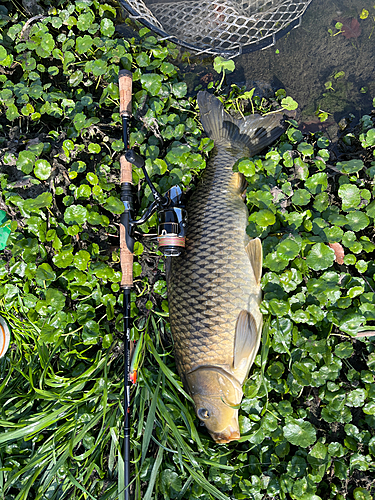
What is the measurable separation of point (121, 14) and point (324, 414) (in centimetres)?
401

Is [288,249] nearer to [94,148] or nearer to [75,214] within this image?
[75,214]

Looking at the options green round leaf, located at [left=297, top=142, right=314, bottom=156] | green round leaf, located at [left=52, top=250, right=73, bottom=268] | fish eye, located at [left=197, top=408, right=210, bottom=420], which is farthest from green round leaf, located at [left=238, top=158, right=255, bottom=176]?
fish eye, located at [left=197, top=408, right=210, bottom=420]

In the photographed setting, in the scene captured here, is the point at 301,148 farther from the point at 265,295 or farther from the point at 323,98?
the point at 265,295

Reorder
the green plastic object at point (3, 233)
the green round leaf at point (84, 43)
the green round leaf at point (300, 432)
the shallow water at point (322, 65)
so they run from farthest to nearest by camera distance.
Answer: the shallow water at point (322, 65)
the green round leaf at point (84, 43)
the green plastic object at point (3, 233)
the green round leaf at point (300, 432)

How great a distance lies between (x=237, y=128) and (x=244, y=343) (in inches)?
69.1

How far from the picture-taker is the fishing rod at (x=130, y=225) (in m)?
1.95

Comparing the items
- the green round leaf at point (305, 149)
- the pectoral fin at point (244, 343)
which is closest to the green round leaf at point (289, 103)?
the green round leaf at point (305, 149)

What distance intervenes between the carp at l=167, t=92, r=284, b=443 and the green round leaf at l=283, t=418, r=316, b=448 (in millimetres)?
342

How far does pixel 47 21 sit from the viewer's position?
103 inches

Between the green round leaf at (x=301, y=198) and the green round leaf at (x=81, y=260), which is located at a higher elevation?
the green round leaf at (x=301, y=198)

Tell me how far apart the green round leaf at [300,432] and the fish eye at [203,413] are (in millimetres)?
519

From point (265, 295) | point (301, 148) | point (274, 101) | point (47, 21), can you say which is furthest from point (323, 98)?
point (47, 21)

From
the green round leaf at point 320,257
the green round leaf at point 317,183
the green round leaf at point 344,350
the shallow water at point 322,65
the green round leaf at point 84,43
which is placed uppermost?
the green round leaf at point 84,43

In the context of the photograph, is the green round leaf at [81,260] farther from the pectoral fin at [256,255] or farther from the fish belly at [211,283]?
the pectoral fin at [256,255]
